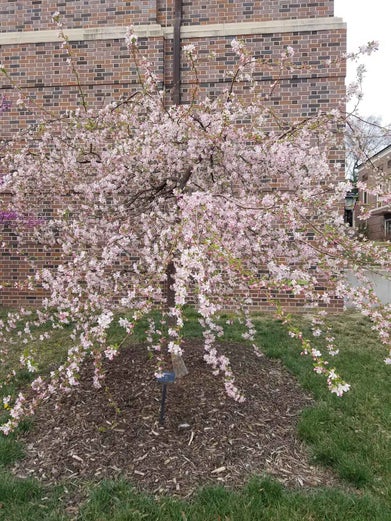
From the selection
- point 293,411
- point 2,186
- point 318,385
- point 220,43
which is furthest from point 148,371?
point 220,43

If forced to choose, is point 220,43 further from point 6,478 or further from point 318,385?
point 6,478

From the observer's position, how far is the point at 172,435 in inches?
122

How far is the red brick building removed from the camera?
7.23 metres

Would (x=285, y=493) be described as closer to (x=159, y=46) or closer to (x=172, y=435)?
(x=172, y=435)

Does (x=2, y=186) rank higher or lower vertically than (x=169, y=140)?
lower

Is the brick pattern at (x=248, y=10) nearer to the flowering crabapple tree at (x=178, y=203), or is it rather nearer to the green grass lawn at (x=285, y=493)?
the flowering crabapple tree at (x=178, y=203)

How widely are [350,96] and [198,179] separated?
2090 mm

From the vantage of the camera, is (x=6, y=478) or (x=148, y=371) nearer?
(x=6, y=478)

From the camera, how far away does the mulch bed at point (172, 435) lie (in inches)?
109

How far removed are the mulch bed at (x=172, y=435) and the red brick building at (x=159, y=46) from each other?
16.1ft

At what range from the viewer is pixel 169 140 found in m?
3.81

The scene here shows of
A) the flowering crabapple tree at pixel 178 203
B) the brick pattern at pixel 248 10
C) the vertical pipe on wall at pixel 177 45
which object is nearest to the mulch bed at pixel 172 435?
the flowering crabapple tree at pixel 178 203

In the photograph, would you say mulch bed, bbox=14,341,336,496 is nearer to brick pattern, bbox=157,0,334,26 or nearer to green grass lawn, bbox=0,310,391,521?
green grass lawn, bbox=0,310,391,521

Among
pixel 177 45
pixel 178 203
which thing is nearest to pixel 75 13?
pixel 177 45
